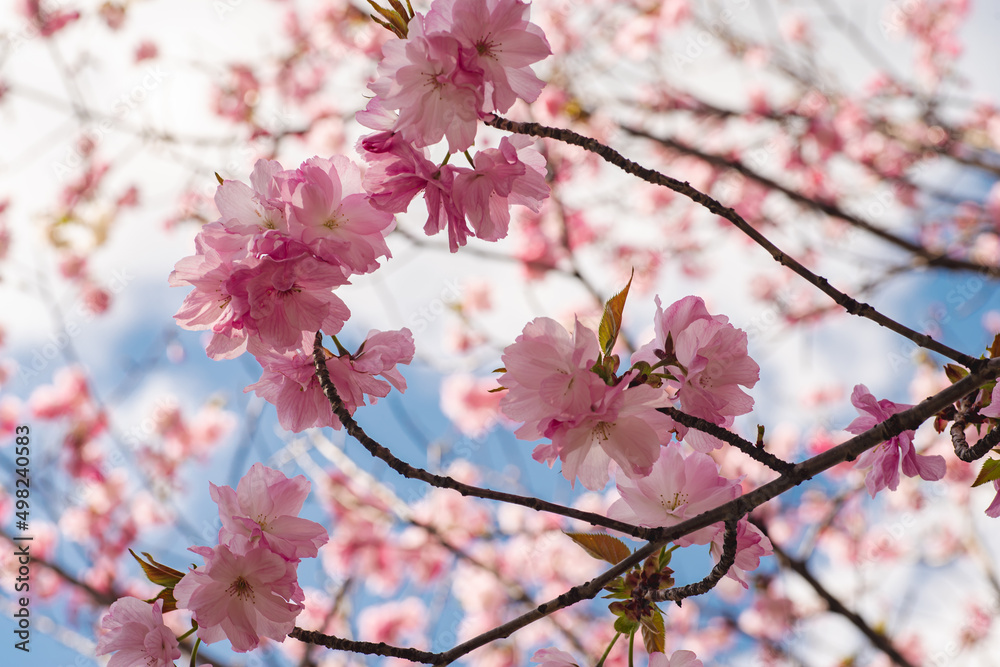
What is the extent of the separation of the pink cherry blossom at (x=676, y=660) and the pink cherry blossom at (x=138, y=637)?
82cm

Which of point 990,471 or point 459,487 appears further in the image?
point 990,471

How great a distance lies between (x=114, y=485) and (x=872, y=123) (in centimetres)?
Result: 808

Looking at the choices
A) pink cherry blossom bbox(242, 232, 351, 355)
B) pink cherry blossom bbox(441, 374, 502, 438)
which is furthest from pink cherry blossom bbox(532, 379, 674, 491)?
pink cherry blossom bbox(441, 374, 502, 438)

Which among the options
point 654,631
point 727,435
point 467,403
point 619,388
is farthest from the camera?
point 467,403

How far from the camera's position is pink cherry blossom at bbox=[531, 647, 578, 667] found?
3.97 ft

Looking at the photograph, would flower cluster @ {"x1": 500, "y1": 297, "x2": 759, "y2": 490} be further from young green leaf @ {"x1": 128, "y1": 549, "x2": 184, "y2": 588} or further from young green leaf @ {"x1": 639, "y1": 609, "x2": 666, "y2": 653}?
young green leaf @ {"x1": 128, "y1": 549, "x2": 184, "y2": 588}

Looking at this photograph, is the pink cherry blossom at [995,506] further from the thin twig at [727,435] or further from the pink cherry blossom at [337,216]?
the pink cherry blossom at [337,216]

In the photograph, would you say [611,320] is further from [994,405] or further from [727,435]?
[994,405]

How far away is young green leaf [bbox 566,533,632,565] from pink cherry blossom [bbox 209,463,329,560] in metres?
0.47

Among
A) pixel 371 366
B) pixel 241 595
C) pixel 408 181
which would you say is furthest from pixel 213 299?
pixel 241 595

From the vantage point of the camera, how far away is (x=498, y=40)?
1035 millimetres

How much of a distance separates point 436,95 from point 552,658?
103 cm

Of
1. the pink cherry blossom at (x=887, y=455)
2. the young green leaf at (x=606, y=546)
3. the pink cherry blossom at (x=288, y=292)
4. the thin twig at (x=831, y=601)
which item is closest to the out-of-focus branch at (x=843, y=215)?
the thin twig at (x=831, y=601)

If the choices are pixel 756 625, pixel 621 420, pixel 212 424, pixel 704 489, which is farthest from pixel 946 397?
pixel 212 424
